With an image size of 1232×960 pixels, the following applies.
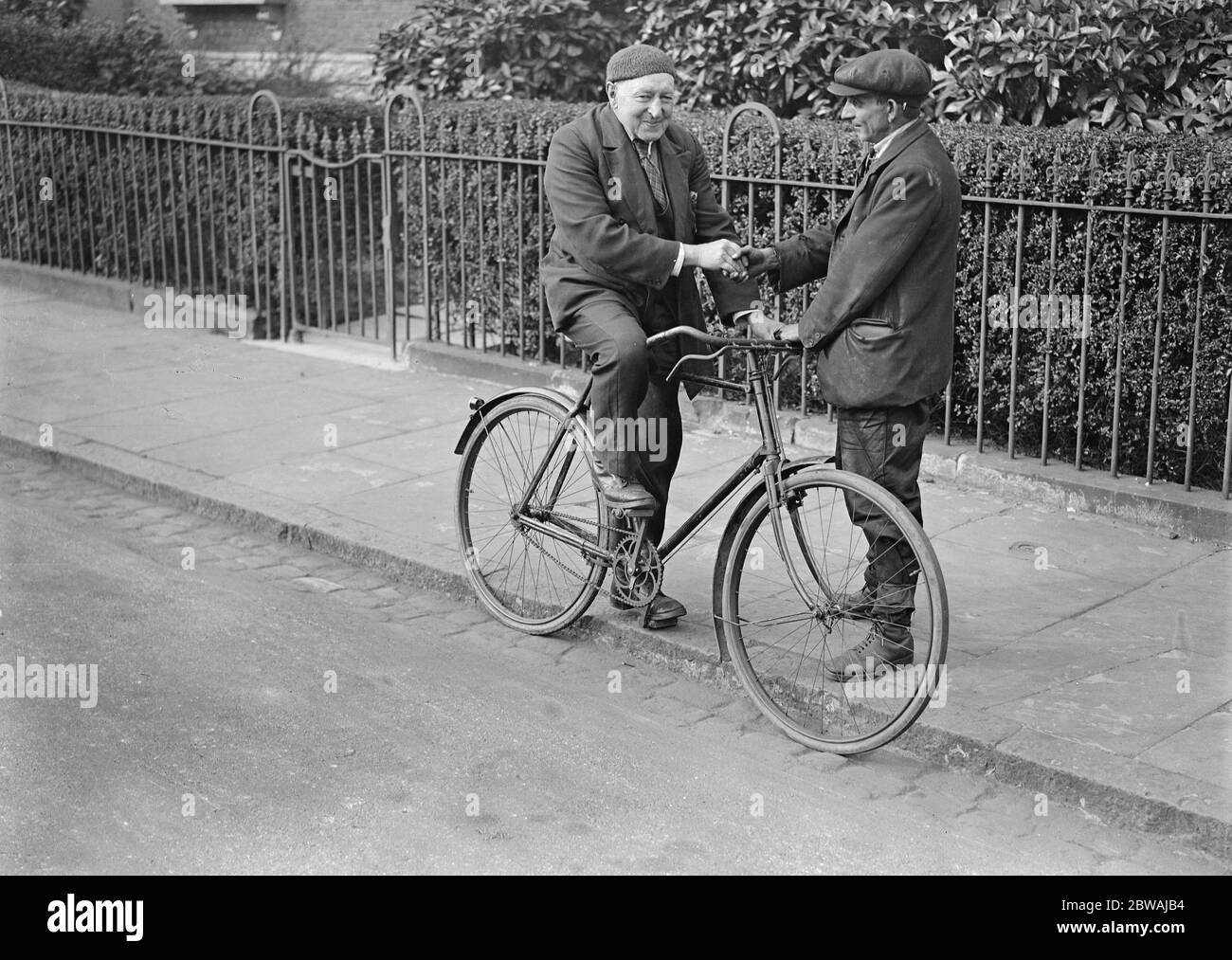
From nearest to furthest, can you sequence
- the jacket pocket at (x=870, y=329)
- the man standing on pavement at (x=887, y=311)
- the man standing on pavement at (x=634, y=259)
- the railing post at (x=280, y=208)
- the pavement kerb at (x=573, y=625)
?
the pavement kerb at (x=573, y=625) → the man standing on pavement at (x=887, y=311) → the jacket pocket at (x=870, y=329) → the man standing on pavement at (x=634, y=259) → the railing post at (x=280, y=208)

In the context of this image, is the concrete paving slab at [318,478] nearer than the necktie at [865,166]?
No

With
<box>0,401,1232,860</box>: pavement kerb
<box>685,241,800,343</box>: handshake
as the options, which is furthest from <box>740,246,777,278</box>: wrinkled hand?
<box>0,401,1232,860</box>: pavement kerb

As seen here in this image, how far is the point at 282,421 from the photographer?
9.02 metres

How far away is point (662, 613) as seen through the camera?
5.78 metres

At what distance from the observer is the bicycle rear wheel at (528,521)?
584 cm

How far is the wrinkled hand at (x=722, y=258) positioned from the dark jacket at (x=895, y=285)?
0.27 m

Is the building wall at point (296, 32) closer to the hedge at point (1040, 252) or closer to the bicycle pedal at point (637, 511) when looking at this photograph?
the hedge at point (1040, 252)

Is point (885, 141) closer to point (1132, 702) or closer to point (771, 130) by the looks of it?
point (1132, 702)

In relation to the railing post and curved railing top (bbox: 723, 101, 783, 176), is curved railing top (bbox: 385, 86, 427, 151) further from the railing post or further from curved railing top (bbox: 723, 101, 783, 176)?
curved railing top (bbox: 723, 101, 783, 176)

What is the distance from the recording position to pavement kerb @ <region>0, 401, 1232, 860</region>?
4.45 meters

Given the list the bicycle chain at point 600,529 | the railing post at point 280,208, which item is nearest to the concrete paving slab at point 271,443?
the railing post at point 280,208

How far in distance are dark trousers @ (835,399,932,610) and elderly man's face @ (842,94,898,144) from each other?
0.87 metres

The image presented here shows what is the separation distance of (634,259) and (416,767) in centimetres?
181

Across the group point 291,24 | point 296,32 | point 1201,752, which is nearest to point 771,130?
point 1201,752
